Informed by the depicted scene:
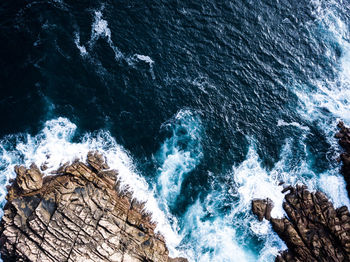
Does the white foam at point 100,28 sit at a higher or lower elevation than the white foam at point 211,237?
higher

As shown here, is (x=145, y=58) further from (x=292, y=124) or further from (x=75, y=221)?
(x=75, y=221)

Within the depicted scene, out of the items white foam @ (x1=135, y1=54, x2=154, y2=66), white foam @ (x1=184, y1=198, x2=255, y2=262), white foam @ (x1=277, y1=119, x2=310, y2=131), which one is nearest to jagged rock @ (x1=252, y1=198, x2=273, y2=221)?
white foam @ (x1=184, y1=198, x2=255, y2=262)

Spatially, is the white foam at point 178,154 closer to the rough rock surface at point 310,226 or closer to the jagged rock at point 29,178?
the rough rock surface at point 310,226

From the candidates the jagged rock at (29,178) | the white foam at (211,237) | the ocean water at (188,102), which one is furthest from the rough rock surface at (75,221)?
the white foam at (211,237)

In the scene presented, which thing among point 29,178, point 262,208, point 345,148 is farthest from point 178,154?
point 345,148

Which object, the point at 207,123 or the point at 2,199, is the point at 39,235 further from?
the point at 207,123

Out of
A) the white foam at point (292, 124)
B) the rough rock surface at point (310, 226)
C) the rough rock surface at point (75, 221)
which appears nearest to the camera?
the rough rock surface at point (75, 221)

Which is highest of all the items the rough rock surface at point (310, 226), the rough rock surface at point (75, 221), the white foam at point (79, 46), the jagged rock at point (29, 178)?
the white foam at point (79, 46)
